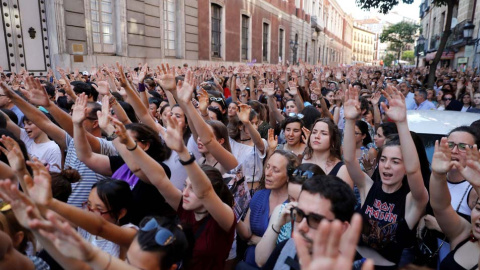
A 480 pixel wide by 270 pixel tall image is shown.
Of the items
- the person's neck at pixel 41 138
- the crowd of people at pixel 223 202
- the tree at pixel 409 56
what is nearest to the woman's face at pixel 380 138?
the crowd of people at pixel 223 202

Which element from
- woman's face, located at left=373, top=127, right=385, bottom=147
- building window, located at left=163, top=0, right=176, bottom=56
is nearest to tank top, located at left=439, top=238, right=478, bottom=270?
woman's face, located at left=373, top=127, right=385, bottom=147

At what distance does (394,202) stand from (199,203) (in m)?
1.36

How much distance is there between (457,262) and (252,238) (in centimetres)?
130

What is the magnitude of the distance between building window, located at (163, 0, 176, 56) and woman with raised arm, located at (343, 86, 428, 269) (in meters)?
13.9

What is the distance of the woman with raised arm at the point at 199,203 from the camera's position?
2064 millimetres

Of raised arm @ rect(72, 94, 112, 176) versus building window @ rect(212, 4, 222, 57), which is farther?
building window @ rect(212, 4, 222, 57)

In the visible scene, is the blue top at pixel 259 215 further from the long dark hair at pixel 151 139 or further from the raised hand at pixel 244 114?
the raised hand at pixel 244 114

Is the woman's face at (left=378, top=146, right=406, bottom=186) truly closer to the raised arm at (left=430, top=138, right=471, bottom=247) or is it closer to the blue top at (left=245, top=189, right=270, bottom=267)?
the raised arm at (left=430, top=138, right=471, bottom=247)

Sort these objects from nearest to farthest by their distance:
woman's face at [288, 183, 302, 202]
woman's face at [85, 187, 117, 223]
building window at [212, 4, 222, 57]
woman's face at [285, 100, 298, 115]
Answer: woman's face at [85, 187, 117, 223] < woman's face at [288, 183, 302, 202] < woman's face at [285, 100, 298, 115] < building window at [212, 4, 222, 57]

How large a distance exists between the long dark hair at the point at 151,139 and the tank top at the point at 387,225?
5.58 feet

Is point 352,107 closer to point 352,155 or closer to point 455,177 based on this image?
point 352,155

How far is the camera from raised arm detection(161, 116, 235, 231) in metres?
2.05

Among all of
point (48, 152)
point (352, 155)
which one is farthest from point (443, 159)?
point (48, 152)

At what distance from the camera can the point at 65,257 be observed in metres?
1.38
